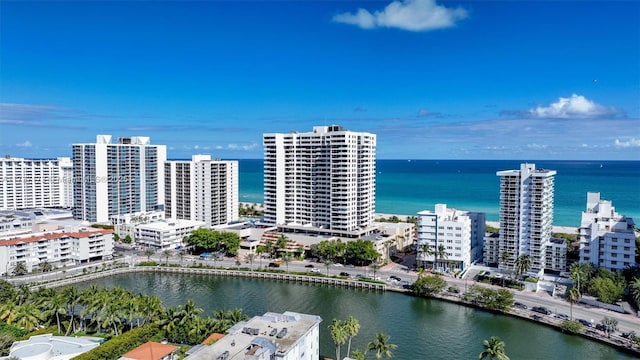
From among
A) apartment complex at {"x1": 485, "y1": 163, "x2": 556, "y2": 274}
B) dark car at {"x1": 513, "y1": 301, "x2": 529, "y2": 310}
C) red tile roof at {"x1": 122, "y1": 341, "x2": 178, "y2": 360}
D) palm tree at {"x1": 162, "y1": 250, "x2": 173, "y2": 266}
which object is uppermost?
apartment complex at {"x1": 485, "y1": 163, "x2": 556, "y2": 274}

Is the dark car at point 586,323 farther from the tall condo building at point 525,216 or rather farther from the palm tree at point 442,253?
the palm tree at point 442,253

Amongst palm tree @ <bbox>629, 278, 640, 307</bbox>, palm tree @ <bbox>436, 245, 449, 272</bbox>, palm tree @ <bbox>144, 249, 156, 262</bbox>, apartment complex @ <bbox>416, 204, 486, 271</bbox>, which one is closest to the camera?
palm tree @ <bbox>629, 278, 640, 307</bbox>

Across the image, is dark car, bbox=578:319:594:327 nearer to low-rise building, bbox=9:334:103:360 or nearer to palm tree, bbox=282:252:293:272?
palm tree, bbox=282:252:293:272

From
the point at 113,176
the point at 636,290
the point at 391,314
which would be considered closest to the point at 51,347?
the point at 391,314

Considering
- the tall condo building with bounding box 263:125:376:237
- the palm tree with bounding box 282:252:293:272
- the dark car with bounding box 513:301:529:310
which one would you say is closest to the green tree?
the dark car with bounding box 513:301:529:310

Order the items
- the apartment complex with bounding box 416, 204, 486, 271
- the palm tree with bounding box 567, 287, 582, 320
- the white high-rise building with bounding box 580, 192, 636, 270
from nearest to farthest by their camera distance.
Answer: the palm tree with bounding box 567, 287, 582, 320, the white high-rise building with bounding box 580, 192, 636, 270, the apartment complex with bounding box 416, 204, 486, 271

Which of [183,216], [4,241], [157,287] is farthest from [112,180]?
[157,287]
